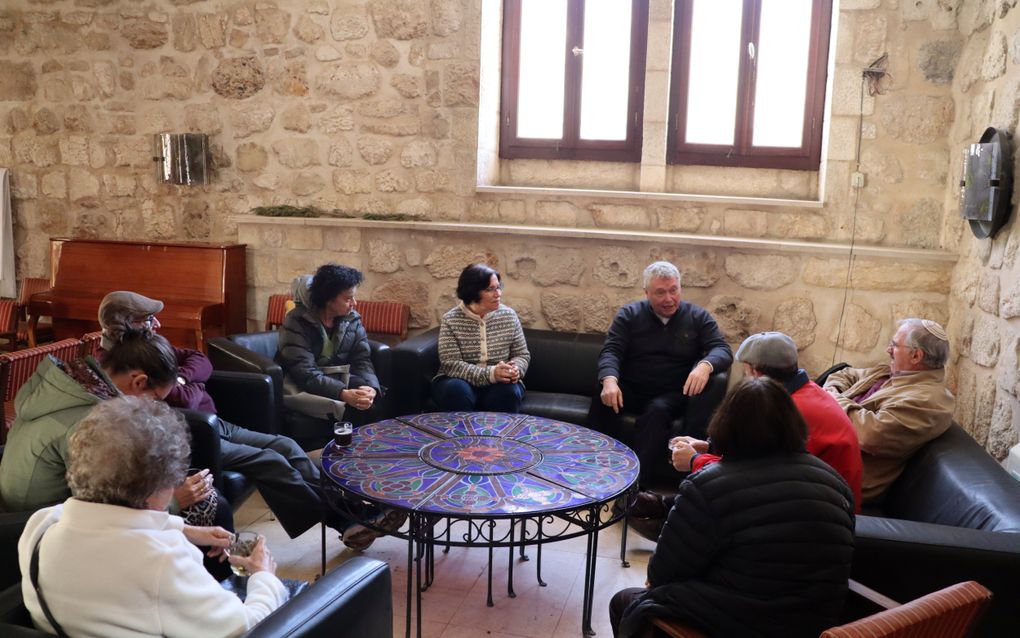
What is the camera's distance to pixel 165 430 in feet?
5.07

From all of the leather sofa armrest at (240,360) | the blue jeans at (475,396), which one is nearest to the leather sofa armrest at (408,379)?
the blue jeans at (475,396)

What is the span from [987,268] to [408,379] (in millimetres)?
2682

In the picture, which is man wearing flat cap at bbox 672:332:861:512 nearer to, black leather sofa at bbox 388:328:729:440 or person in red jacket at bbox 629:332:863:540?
person in red jacket at bbox 629:332:863:540

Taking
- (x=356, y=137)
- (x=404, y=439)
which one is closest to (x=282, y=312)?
(x=356, y=137)

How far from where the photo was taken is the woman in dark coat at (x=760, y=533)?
176 centimetres

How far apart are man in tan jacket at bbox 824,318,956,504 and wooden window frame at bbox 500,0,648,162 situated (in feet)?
7.55

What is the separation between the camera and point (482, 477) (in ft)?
8.37

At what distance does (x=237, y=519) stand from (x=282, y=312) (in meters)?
1.74

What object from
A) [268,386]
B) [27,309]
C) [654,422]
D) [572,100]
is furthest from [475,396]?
[27,309]

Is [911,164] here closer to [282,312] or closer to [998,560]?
[998,560]

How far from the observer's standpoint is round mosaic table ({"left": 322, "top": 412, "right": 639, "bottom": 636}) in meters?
2.34

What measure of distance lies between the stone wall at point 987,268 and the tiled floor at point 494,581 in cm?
150

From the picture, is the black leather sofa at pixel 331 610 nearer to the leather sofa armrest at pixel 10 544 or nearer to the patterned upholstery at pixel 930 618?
the leather sofa armrest at pixel 10 544

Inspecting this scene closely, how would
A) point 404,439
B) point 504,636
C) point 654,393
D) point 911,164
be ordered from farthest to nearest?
point 911,164 → point 654,393 → point 404,439 → point 504,636
